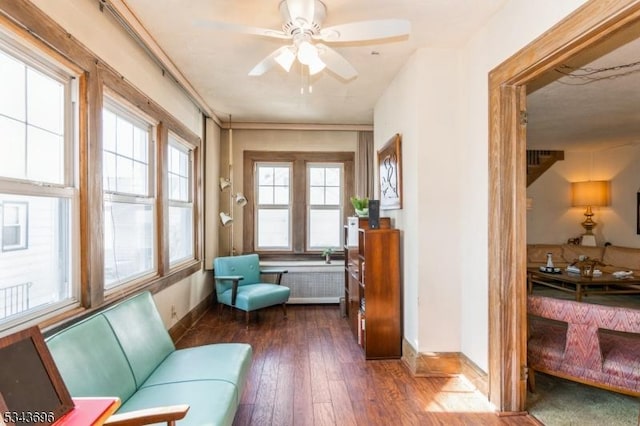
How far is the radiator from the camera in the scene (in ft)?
16.7

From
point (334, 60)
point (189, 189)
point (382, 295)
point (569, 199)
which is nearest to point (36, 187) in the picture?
point (334, 60)

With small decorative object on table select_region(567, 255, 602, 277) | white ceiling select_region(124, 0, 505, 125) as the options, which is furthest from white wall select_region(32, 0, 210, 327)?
small decorative object on table select_region(567, 255, 602, 277)

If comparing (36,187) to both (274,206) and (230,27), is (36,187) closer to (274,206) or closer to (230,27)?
(230,27)

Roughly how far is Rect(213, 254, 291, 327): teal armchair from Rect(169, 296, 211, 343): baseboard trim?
0.32m

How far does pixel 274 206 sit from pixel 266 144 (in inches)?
38.8

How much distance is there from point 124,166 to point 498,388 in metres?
3.22

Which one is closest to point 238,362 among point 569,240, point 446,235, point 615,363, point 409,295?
point 409,295

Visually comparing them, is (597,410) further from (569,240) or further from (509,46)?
(569,240)

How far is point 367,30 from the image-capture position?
6.55ft

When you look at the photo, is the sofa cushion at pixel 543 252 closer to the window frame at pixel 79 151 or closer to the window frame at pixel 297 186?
the window frame at pixel 297 186

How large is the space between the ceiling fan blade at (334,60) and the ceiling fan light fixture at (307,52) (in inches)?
4.3

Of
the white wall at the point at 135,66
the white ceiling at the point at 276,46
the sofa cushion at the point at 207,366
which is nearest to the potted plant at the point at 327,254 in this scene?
the white wall at the point at 135,66

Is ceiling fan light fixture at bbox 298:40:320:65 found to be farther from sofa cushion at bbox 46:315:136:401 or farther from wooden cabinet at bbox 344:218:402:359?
sofa cushion at bbox 46:315:136:401

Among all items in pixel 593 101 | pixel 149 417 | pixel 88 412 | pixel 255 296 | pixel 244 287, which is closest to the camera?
pixel 88 412
